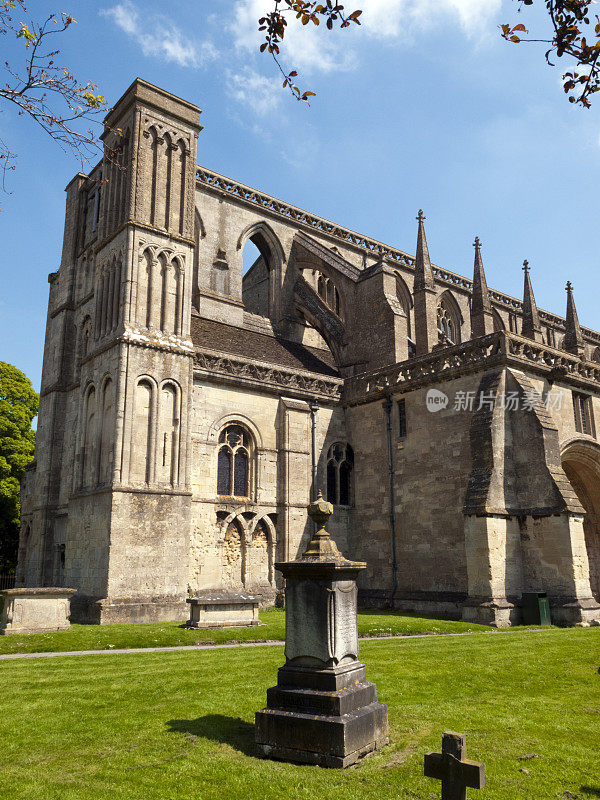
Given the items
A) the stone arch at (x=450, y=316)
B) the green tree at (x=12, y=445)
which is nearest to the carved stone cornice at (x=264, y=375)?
the stone arch at (x=450, y=316)

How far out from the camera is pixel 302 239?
29.0 meters

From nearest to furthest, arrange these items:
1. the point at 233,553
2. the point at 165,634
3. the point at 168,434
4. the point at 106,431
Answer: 1. the point at 165,634
2. the point at 106,431
3. the point at 168,434
4. the point at 233,553

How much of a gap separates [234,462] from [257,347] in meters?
5.14

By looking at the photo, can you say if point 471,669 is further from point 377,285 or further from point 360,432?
point 377,285

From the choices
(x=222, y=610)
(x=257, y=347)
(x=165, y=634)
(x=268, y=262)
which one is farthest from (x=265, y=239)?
(x=165, y=634)

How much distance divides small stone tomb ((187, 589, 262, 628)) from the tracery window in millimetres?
23948

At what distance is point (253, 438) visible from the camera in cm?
2053

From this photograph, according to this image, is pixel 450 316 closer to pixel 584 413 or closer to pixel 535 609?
pixel 584 413

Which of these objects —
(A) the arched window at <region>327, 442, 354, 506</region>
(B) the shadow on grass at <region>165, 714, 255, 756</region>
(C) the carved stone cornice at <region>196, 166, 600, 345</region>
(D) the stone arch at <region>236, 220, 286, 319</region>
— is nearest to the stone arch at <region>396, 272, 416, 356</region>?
(C) the carved stone cornice at <region>196, 166, 600, 345</region>

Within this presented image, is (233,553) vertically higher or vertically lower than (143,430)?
lower

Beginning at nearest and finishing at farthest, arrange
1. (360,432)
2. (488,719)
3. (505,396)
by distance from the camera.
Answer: (488,719)
(505,396)
(360,432)

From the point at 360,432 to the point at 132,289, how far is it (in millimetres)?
9268

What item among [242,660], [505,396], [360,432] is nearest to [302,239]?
[360,432]

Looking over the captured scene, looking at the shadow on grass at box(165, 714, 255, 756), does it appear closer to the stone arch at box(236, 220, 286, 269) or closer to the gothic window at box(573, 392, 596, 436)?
the gothic window at box(573, 392, 596, 436)
